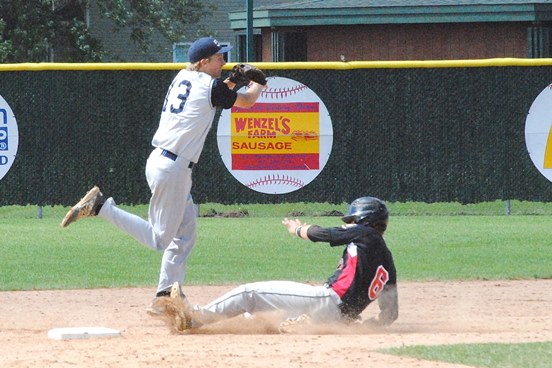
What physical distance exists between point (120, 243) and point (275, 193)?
293 centimetres

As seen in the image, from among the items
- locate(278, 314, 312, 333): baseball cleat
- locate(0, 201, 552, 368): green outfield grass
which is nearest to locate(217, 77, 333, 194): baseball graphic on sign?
locate(0, 201, 552, 368): green outfield grass

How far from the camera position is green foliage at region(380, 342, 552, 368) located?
19.7ft

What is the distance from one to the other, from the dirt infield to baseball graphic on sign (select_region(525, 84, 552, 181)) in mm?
5560

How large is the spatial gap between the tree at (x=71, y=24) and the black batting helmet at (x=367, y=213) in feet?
60.6

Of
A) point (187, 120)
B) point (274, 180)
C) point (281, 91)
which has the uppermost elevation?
point (281, 91)

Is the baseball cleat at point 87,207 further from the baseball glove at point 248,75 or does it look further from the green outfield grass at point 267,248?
the green outfield grass at point 267,248

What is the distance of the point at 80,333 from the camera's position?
7078 mm

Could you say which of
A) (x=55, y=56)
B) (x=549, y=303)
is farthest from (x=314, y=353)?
(x=55, y=56)

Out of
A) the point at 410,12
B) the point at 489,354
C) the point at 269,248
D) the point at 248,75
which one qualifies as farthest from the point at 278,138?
the point at 489,354

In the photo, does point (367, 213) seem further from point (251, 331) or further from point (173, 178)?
point (173, 178)

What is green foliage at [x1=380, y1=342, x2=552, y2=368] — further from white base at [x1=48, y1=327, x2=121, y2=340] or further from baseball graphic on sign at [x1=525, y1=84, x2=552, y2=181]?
baseball graphic on sign at [x1=525, y1=84, x2=552, y2=181]

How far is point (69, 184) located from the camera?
15.5m

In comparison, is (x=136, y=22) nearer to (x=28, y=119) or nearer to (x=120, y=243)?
(x=28, y=119)

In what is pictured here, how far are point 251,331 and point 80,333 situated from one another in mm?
1071
